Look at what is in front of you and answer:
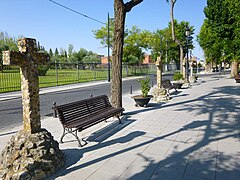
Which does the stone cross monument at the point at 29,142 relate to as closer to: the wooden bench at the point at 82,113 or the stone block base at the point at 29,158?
the stone block base at the point at 29,158

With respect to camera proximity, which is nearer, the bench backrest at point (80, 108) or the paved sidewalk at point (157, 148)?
the paved sidewalk at point (157, 148)

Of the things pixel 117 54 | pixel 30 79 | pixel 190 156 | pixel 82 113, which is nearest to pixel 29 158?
pixel 30 79

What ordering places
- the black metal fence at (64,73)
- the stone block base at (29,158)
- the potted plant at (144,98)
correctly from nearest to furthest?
the stone block base at (29,158) < the potted plant at (144,98) < the black metal fence at (64,73)

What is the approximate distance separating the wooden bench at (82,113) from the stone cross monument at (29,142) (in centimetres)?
86

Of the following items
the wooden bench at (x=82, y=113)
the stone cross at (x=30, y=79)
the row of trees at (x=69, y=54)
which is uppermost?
the row of trees at (x=69, y=54)

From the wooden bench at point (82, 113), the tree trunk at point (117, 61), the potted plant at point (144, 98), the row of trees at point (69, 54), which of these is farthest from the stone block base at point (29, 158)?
the row of trees at point (69, 54)

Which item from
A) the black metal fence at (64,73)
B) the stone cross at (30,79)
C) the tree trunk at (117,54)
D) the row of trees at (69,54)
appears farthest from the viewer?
the row of trees at (69,54)

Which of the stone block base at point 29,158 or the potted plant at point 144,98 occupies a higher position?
the potted plant at point 144,98

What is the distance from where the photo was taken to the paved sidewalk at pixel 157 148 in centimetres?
362

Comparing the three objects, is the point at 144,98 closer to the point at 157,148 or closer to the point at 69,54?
the point at 157,148

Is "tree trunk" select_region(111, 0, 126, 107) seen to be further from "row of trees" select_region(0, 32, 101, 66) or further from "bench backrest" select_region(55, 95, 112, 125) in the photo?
"row of trees" select_region(0, 32, 101, 66)

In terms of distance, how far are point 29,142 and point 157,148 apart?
269cm

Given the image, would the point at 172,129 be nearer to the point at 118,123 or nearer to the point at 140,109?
the point at 118,123

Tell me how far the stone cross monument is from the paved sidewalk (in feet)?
1.14
